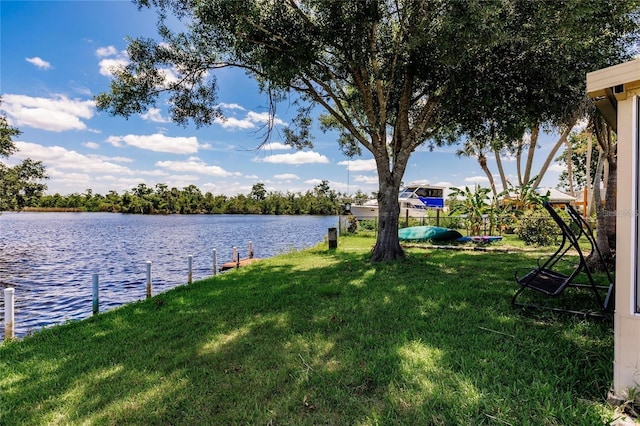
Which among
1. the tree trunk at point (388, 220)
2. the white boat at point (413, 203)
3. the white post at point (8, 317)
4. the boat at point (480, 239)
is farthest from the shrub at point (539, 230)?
the white post at point (8, 317)

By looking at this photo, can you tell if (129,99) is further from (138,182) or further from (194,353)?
(138,182)

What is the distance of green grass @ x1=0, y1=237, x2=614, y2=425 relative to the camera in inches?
98.6

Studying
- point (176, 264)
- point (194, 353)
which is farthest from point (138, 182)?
point (194, 353)

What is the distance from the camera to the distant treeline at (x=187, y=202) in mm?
81562

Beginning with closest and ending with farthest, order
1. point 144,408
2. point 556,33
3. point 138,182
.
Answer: point 144,408
point 556,33
point 138,182

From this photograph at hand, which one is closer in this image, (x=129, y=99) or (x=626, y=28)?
(x=626, y=28)

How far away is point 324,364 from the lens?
3234 millimetres

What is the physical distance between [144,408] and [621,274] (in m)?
3.79

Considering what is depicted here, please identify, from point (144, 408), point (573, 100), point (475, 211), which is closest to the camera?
point (144, 408)

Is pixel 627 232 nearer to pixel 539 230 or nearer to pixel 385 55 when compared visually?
pixel 385 55

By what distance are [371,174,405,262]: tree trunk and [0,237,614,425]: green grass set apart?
3.15 m

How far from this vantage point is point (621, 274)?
2447mm

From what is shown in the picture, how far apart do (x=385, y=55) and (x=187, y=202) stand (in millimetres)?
80709

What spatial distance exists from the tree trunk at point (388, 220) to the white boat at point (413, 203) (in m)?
14.6
